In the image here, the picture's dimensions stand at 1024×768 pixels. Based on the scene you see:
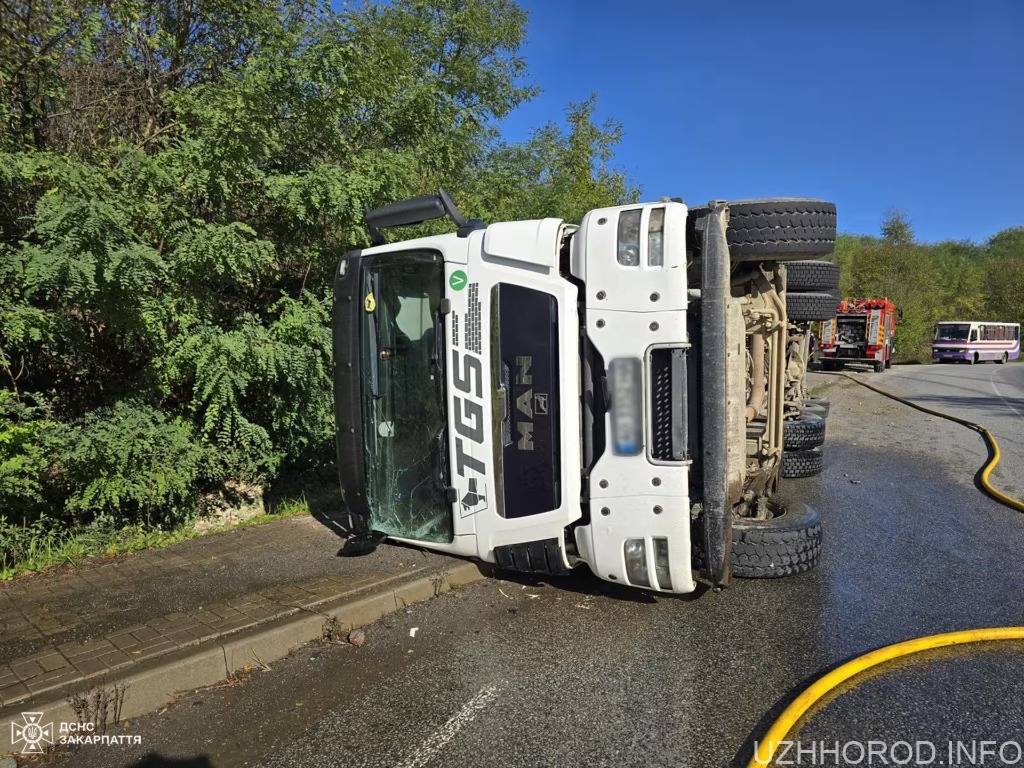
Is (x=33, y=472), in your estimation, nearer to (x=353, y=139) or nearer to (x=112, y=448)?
(x=112, y=448)

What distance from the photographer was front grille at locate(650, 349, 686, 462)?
339 cm

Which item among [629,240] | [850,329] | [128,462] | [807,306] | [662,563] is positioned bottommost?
[662,563]

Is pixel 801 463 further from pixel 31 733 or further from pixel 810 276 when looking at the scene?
pixel 31 733

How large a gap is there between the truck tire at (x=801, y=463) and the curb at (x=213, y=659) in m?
4.67

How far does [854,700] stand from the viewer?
2916 millimetres

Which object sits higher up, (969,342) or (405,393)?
(405,393)

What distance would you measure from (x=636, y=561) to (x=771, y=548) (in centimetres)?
114

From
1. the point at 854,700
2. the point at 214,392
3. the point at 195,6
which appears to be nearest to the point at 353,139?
the point at 195,6

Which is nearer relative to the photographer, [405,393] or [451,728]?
[451,728]

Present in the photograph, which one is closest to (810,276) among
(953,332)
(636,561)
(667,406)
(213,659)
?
(667,406)

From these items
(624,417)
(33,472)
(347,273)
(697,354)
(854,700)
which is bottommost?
(854,700)

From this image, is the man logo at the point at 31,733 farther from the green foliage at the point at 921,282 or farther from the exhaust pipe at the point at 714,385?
the green foliage at the point at 921,282

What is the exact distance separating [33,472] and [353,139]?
425 centimetres

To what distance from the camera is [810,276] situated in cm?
697
